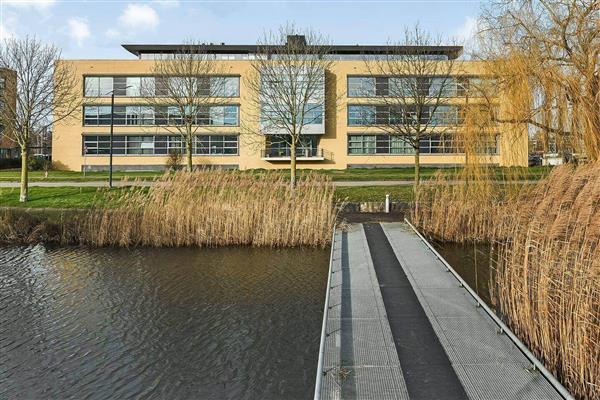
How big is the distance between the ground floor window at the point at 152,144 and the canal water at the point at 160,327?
29.3m

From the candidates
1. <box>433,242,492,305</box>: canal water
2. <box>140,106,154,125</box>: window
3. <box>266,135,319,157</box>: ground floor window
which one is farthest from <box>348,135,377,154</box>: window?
<box>433,242,492,305</box>: canal water

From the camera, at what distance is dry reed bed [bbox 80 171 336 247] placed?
43.0 ft

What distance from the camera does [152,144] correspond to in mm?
40625

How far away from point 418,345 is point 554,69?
6.58 m

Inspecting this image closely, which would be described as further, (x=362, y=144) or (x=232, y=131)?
(x=362, y=144)

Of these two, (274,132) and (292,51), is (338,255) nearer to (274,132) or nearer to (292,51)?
(292,51)

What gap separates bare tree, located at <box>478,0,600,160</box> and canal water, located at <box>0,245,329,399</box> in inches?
216

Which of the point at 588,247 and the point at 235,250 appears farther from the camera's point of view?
the point at 235,250

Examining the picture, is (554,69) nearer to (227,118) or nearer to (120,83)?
(227,118)

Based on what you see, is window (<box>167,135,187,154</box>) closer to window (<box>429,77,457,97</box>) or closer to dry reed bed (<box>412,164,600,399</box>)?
window (<box>429,77,457,97</box>)

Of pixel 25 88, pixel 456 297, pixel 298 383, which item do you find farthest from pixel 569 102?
pixel 25 88

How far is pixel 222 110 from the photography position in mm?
39656

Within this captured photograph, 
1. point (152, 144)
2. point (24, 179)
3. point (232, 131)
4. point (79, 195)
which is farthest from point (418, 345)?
point (152, 144)

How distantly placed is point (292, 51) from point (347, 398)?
66.8ft
